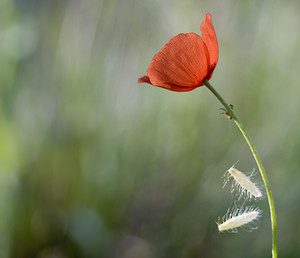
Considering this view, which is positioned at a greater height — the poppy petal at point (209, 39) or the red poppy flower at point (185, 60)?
the poppy petal at point (209, 39)

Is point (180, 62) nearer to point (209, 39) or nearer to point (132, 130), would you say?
point (209, 39)

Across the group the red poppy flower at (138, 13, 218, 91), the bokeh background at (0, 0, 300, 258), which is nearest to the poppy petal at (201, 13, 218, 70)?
the red poppy flower at (138, 13, 218, 91)

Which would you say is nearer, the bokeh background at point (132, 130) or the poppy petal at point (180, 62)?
the poppy petal at point (180, 62)

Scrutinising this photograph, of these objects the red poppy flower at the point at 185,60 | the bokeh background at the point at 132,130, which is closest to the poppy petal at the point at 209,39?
the red poppy flower at the point at 185,60

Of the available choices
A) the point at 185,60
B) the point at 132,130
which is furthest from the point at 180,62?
the point at 132,130

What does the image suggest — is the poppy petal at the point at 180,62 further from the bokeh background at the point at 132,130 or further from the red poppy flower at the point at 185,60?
the bokeh background at the point at 132,130

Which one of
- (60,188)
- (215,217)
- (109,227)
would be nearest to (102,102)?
(60,188)

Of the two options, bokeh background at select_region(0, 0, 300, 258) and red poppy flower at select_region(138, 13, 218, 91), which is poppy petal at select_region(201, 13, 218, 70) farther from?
bokeh background at select_region(0, 0, 300, 258)
